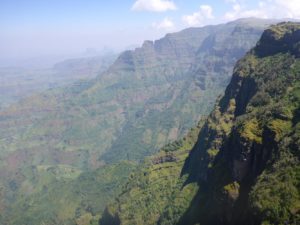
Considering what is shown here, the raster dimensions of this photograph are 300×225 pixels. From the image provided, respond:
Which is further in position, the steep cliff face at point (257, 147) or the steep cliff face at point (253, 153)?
the steep cliff face at point (253, 153)

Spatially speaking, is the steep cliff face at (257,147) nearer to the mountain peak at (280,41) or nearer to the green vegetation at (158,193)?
the mountain peak at (280,41)

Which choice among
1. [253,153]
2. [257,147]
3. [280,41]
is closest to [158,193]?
[280,41]

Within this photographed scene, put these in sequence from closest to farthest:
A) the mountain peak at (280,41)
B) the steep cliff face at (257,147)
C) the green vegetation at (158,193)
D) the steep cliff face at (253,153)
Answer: the steep cliff face at (257,147) → the steep cliff face at (253,153) → the green vegetation at (158,193) → the mountain peak at (280,41)

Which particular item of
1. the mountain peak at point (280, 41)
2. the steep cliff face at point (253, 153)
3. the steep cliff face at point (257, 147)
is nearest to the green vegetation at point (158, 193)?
the steep cliff face at point (253, 153)

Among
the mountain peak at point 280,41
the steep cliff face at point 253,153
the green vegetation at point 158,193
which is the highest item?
the mountain peak at point 280,41

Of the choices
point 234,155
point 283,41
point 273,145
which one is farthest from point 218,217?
point 283,41

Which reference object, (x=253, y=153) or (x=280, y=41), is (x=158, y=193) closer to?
(x=280, y=41)

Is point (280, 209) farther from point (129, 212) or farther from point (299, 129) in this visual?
point (129, 212)

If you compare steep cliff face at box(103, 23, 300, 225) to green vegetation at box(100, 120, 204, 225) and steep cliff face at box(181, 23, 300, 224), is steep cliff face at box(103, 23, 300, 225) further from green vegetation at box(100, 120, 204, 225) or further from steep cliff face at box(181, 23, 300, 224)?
green vegetation at box(100, 120, 204, 225)

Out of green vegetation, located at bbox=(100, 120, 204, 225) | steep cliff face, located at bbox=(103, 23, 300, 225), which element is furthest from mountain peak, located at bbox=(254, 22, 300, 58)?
green vegetation, located at bbox=(100, 120, 204, 225)
